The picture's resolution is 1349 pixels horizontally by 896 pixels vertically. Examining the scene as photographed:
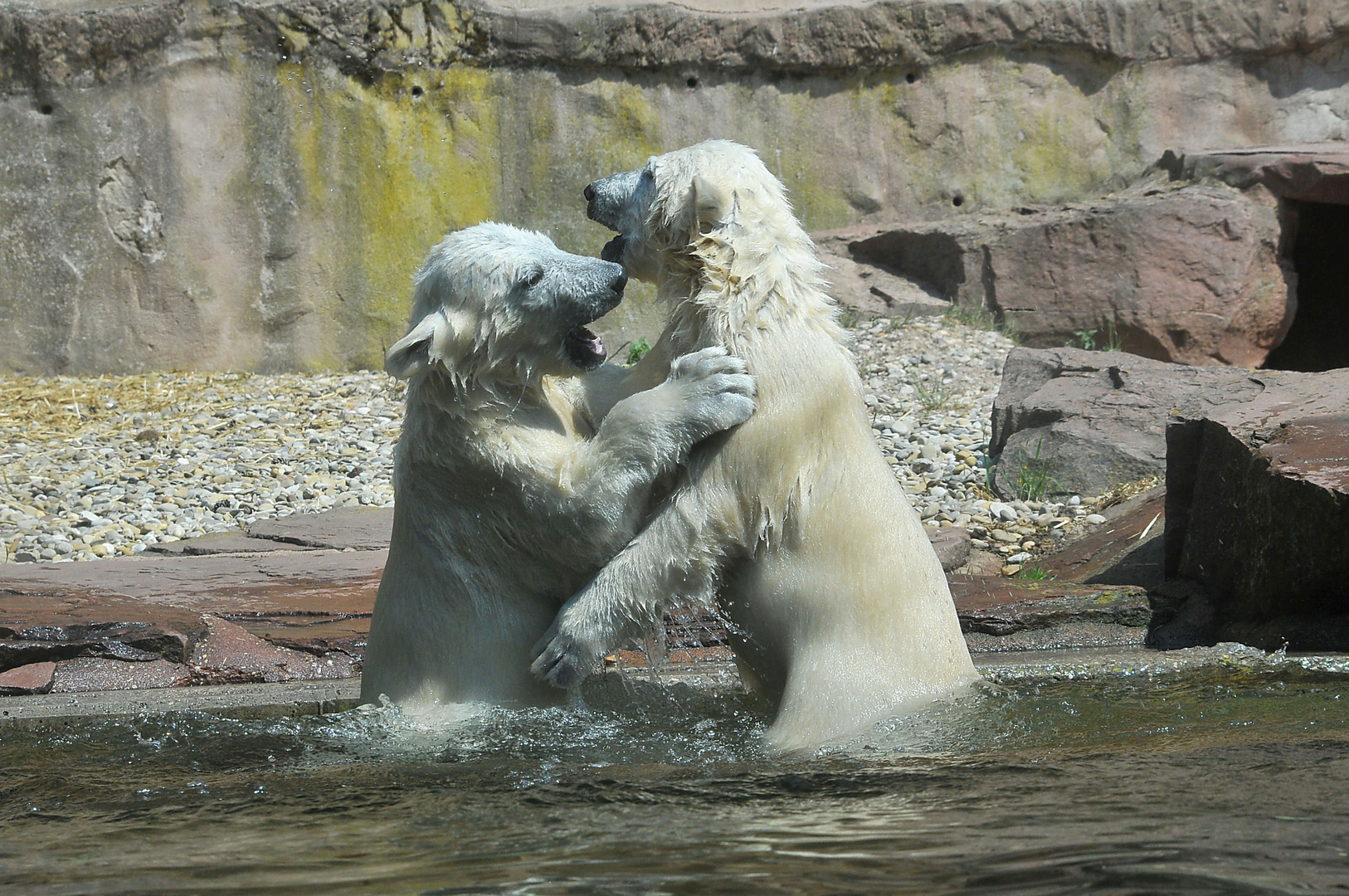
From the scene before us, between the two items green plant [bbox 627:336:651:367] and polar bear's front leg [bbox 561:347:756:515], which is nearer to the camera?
polar bear's front leg [bbox 561:347:756:515]

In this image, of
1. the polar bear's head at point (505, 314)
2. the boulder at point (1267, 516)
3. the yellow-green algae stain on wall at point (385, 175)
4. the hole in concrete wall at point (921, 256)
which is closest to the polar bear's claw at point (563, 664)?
the polar bear's head at point (505, 314)

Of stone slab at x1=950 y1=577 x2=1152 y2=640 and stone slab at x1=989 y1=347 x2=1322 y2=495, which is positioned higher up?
stone slab at x1=989 y1=347 x2=1322 y2=495

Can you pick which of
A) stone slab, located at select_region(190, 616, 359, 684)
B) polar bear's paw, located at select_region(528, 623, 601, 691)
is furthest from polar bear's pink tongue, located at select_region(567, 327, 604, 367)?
stone slab, located at select_region(190, 616, 359, 684)

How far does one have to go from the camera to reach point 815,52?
9.75m

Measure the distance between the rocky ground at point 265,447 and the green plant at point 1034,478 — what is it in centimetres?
9

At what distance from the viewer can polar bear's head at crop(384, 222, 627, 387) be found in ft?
9.76

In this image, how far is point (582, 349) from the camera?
122 inches

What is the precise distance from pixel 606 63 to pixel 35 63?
13.8ft

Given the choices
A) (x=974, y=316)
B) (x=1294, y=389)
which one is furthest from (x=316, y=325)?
(x=1294, y=389)

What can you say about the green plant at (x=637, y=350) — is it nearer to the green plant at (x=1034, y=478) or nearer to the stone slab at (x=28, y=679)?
the green plant at (x=1034, y=478)

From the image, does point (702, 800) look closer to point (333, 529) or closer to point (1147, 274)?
point (333, 529)

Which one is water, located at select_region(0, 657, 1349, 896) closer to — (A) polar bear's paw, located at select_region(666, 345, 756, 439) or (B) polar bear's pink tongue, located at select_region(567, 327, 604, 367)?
(A) polar bear's paw, located at select_region(666, 345, 756, 439)

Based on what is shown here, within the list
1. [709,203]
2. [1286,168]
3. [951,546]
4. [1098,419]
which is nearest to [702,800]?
[709,203]

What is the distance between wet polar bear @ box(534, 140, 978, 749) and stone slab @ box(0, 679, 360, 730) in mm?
973
